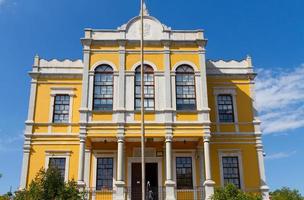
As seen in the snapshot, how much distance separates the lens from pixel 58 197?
605 inches

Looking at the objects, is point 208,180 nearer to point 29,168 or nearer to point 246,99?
point 246,99

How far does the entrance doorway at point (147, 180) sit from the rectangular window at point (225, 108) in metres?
5.59

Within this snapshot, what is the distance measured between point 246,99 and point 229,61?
308 cm

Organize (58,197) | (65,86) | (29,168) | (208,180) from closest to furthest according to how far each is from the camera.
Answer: (58,197), (208,180), (29,168), (65,86)

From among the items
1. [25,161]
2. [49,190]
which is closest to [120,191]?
[49,190]

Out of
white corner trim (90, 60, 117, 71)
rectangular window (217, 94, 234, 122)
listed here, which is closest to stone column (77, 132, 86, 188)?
white corner trim (90, 60, 117, 71)

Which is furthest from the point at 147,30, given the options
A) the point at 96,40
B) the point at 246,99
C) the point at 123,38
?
the point at 246,99

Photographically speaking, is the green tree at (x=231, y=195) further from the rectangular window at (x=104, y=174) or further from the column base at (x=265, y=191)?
the rectangular window at (x=104, y=174)

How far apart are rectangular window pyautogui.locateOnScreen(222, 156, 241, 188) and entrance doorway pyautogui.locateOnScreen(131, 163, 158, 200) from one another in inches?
174

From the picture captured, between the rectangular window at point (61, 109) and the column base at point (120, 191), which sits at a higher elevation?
the rectangular window at point (61, 109)

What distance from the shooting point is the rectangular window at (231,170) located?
23.9 metres

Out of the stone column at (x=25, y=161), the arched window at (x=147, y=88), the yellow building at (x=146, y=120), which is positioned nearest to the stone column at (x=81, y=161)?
the yellow building at (x=146, y=120)

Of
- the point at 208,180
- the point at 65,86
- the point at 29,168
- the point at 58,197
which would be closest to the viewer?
the point at 58,197

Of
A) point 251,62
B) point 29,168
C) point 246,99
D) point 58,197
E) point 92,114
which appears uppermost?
point 251,62
